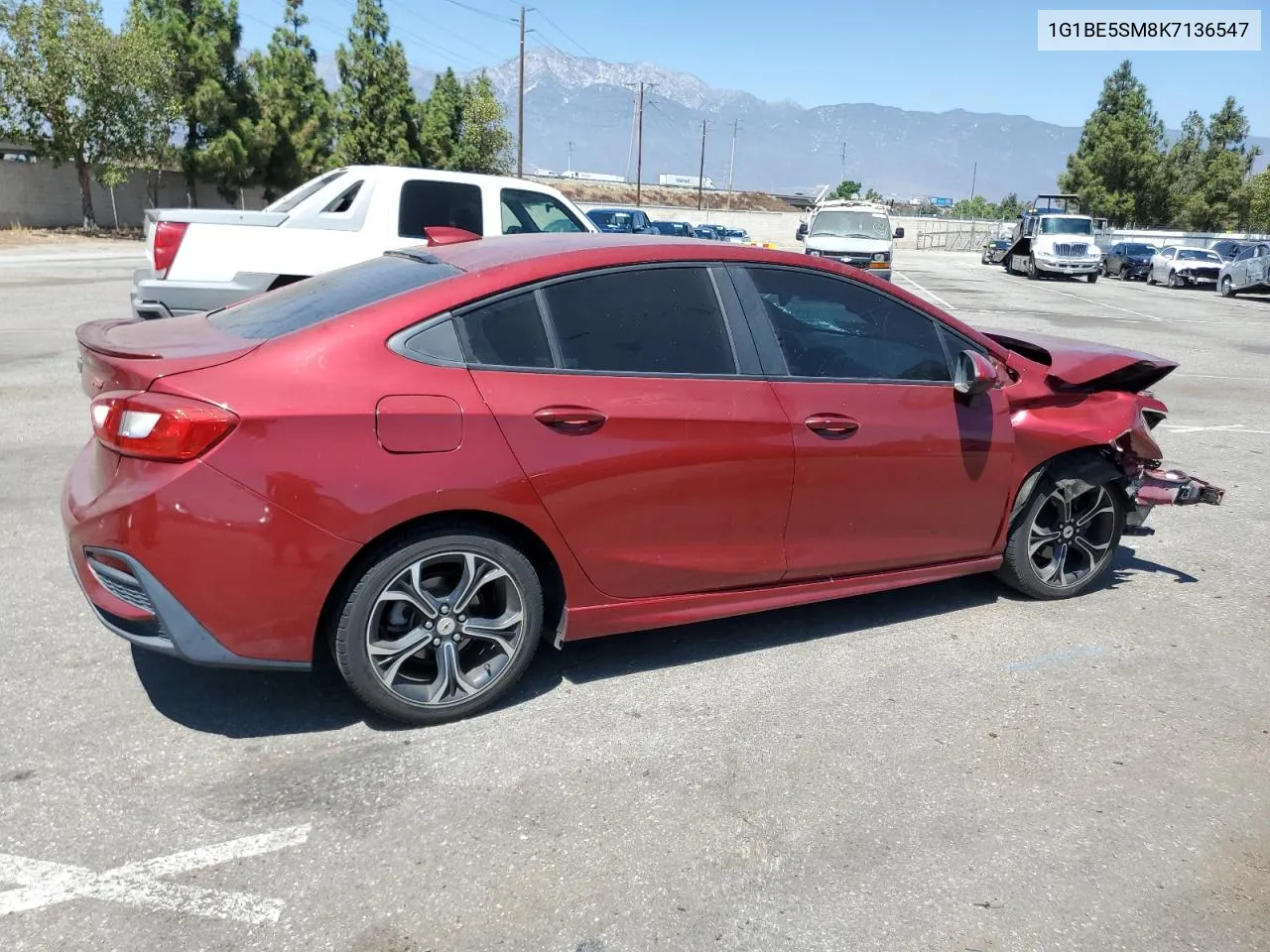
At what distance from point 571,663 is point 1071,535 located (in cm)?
252

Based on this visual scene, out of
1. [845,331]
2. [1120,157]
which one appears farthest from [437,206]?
[1120,157]

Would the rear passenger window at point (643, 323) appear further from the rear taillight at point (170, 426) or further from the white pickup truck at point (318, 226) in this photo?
the white pickup truck at point (318, 226)

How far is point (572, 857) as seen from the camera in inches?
113

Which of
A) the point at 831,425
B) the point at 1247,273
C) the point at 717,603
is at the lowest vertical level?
the point at 717,603

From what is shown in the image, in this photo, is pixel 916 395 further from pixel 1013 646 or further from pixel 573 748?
pixel 573 748

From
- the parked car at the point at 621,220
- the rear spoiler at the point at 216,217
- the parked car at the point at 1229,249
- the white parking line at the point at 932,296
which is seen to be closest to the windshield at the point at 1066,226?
the parked car at the point at 1229,249

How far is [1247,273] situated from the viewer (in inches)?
1107

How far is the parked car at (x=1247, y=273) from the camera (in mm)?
27484

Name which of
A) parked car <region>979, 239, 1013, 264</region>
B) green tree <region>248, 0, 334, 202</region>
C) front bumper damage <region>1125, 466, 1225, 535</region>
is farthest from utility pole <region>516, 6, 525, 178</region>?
front bumper damage <region>1125, 466, 1225, 535</region>

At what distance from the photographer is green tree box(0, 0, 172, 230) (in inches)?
1167

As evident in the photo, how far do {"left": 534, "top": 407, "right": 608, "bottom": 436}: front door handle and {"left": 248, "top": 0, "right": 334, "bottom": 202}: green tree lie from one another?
1570 inches

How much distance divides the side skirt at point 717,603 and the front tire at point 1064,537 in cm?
46

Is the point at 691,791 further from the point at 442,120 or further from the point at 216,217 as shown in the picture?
the point at 442,120

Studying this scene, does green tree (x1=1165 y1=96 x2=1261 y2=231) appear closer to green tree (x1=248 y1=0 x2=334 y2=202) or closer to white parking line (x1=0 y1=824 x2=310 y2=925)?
green tree (x1=248 y1=0 x2=334 y2=202)
